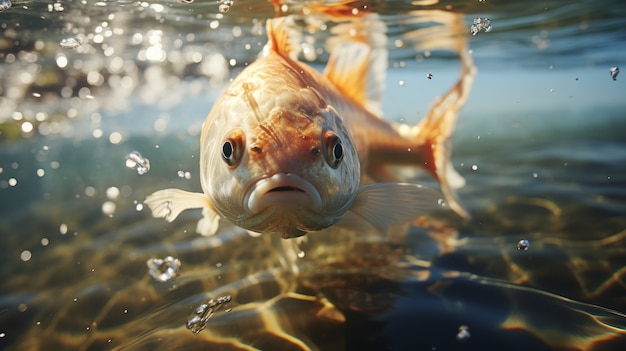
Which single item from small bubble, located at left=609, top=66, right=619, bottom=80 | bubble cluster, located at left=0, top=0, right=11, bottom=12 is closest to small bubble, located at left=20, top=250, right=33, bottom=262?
bubble cluster, located at left=0, top=0, right=11, bottom=12

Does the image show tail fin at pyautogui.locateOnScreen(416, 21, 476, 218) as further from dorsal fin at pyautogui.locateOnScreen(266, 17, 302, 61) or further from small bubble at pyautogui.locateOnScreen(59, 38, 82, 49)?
small bubble at pyautogui.locateOnScreen(59, 38, 82, 49)

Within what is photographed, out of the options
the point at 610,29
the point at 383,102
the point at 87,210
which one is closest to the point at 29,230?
the point at 87,210

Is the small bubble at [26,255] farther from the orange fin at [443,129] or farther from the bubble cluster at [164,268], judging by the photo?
the orange fin at [443,129]

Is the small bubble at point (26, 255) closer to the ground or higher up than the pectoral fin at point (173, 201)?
closer to the ground

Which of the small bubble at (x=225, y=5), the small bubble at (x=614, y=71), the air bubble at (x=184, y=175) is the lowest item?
the air bubble at (x=184, y=175)

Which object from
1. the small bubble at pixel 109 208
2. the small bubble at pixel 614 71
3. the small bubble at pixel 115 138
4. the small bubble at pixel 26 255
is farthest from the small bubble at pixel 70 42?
the small bubble at pixel 115 138

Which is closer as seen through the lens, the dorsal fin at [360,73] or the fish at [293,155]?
the fish at [293,155]

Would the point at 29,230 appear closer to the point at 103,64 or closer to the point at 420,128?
the point at 420,128
